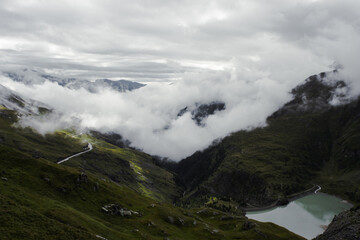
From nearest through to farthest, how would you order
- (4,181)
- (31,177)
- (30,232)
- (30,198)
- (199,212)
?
(30,232) → (30,198) → (4,181) → (31,177) → (199,212)

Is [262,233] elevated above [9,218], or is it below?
below

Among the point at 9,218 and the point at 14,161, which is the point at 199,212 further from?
the point at 9,218

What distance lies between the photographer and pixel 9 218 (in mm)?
54625

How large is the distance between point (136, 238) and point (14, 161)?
58.2 meters

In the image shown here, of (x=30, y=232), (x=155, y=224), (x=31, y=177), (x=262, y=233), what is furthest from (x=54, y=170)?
(x=262, y=233)

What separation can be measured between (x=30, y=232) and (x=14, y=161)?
58.7 m

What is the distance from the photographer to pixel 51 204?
7594 cm

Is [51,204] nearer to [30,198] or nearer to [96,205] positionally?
[30,198]

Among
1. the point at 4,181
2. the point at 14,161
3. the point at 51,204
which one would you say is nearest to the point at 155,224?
the point at 51,204

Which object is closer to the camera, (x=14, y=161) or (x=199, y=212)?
(x=14, y=161)

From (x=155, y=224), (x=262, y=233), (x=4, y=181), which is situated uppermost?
(x=4, y=181)

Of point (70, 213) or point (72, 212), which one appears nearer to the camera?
point (70, 213)

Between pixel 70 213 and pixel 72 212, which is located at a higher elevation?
pixel 70 213

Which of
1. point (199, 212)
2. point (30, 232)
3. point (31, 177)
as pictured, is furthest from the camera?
point (199, 212)
